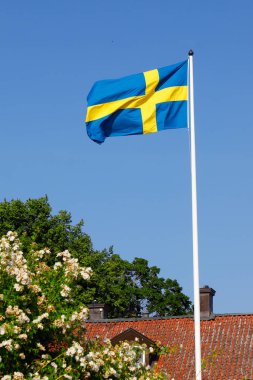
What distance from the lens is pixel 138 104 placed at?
1981 cm

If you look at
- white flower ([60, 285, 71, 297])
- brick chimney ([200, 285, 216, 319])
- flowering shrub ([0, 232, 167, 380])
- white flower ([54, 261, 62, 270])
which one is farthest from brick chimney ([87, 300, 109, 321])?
white flower ([60, 285, 71, 297])

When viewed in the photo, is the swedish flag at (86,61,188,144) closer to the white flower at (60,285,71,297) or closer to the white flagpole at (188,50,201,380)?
the white flagpole at (188,50,201,380)

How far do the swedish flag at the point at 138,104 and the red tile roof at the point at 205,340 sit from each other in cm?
1605

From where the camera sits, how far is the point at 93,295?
61094 millimetres

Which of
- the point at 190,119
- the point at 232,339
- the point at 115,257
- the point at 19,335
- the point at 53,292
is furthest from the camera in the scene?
the point at 115,257

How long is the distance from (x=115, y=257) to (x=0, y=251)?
171ft

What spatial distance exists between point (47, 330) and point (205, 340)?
22.8 metres

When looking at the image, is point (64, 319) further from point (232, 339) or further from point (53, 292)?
point (232, 339)

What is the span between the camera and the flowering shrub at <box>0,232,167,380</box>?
1630 centimetres

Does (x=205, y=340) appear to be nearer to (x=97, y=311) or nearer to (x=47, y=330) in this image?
(x=97, y=311)

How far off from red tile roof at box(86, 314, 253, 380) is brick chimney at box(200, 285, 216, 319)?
50 cm

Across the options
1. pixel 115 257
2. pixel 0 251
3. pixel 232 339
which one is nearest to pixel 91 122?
pixel 0 251

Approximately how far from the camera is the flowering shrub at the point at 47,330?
16.3 meters

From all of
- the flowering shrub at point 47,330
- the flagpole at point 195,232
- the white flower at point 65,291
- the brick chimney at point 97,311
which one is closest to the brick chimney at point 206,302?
the brick chimney at point 97,311
